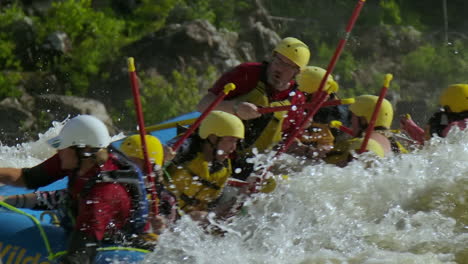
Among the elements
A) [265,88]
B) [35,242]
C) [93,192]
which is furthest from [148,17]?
[93,192]

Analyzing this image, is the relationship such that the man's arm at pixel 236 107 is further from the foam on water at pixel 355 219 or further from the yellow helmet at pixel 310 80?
the yellow helmet at pixel 310 80

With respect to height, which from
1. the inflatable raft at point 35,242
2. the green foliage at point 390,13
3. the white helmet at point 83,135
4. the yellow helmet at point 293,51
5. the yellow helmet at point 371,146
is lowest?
the inflatable raft at point 35,242

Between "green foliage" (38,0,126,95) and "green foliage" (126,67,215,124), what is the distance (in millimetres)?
615

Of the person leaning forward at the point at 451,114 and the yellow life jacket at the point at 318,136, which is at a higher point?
the person leaning forward at the point at 451,114

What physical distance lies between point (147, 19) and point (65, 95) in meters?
1.74

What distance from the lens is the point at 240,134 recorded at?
4.38 m

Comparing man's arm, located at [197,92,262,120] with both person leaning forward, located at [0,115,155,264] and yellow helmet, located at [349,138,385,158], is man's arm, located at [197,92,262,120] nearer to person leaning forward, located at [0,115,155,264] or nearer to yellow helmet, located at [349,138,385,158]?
yellow helmet, located at [349,138,385,158]

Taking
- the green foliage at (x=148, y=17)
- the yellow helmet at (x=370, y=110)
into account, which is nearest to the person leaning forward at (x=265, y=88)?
the yellow helmet at (x=370, y=110)

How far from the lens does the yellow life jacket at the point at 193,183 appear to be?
4.38 m

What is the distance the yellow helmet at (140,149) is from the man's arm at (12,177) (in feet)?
1.79

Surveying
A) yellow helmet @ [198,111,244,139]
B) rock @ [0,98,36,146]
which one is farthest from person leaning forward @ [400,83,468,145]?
rock @ [0,98,36,146]

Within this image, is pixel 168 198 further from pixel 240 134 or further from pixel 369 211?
pixel 369 211

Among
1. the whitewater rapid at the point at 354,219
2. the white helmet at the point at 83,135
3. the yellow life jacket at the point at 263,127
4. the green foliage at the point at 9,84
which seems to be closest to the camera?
the white helmet at the point at 83,135

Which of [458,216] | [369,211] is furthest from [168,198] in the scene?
[458,216]
